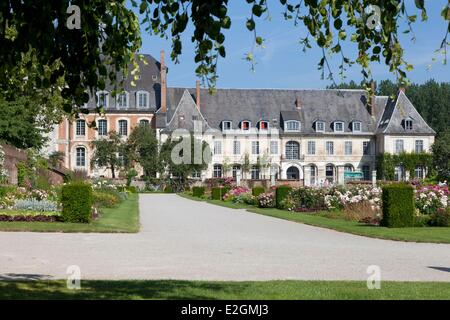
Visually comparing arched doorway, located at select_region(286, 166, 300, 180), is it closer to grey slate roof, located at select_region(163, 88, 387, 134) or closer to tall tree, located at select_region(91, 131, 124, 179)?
grey slate roof, located at select_region(163, 88, 387, 134)

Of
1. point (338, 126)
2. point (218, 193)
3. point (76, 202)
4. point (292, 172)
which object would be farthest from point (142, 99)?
point (76, 202)

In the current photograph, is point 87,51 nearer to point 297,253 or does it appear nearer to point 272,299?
point 272,299

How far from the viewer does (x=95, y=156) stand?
58.7 meters

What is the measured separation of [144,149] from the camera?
57938mm

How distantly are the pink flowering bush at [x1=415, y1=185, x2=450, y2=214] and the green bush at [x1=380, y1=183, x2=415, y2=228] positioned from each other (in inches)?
83.3

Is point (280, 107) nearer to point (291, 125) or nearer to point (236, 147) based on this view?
point (291, 125)

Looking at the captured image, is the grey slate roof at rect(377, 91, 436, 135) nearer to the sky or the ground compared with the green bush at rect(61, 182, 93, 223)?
nearer to the sky

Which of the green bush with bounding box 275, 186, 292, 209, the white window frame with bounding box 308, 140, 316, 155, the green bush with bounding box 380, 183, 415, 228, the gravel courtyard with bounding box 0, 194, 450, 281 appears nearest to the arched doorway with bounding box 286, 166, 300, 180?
the white window frame with bounding box 308, 140, 316, 155

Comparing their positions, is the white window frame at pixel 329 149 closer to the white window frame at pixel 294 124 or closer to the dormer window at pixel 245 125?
the white window frame at pixel 294 124

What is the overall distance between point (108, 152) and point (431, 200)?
42817 mm

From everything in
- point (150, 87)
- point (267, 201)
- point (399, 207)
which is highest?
point (150, 87)

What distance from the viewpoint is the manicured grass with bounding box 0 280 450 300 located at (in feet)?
19.3

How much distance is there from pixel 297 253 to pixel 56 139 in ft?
180

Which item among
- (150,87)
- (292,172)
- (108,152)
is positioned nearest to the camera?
(108,152)
